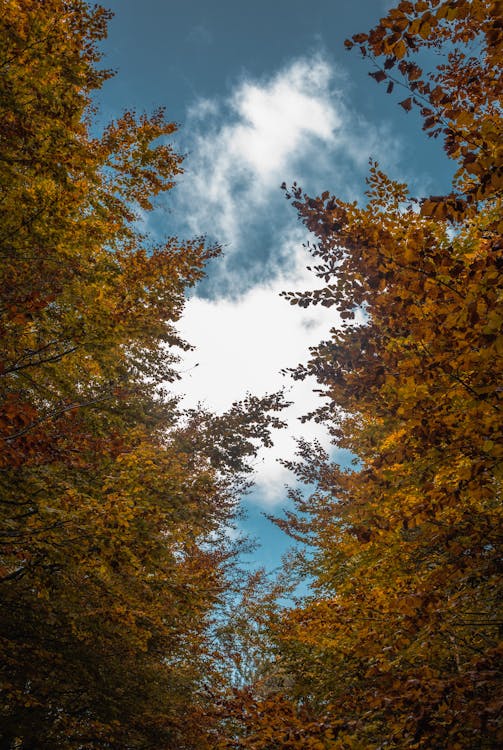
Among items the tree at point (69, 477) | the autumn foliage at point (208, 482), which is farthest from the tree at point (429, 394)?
the tree at point (69, 477)

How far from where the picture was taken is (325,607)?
554 cm

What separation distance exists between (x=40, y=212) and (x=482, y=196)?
17.9 ft

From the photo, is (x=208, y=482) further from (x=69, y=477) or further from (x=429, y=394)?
(x=429, y=394)

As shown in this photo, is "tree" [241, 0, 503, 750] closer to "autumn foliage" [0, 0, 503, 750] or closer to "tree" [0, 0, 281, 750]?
"autumn foliage" [0, 0, 503, 750]

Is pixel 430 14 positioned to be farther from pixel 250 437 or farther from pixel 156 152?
pixel 250 437

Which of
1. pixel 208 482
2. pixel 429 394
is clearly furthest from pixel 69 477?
pixel 429 394

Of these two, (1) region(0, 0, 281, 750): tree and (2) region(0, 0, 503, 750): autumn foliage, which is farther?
(1) region(0, 0, 281, 750): tree

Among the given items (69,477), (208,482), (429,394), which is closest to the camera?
(429,394)

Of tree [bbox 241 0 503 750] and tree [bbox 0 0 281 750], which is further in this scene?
tree [bbox 0 0 281 750]

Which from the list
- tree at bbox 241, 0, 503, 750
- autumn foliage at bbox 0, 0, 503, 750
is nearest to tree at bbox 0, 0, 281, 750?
autumn foliage at bbox 0, 0, 503, 750

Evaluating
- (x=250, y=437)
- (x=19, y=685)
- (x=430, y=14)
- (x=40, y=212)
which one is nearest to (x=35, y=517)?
(x=19, y=685)

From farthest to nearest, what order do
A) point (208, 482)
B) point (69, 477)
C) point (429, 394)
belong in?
point (208, 482)
point (69, 477)
point (429, 394)

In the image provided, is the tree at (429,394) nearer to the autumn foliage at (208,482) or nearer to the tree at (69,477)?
the autumn foliage at (208,482)

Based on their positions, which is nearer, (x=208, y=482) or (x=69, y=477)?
(x=69, y=477)
